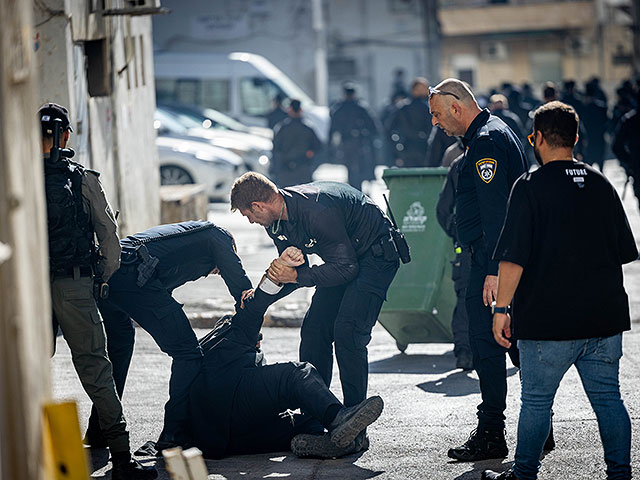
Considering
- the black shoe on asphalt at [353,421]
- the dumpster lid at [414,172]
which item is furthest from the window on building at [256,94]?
the black shoe on asphalt at [353,421]

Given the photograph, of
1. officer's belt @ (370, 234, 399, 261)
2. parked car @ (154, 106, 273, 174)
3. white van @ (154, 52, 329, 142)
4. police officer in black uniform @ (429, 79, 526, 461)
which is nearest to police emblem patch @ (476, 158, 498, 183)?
police officer in black uniform @ (429, 79, 526, 461)

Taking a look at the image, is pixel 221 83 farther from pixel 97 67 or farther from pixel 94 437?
pixel 94 437

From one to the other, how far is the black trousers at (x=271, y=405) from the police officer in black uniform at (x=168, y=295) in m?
0.27

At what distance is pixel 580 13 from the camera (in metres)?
46.8

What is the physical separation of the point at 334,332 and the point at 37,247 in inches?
113

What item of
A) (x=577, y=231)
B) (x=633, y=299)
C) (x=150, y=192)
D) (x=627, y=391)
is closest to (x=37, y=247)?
(x=577, y=231)

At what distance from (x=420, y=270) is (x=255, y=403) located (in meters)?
2.41

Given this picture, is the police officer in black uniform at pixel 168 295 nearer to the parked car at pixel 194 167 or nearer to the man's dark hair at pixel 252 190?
the man's dark hair at pixel 252 190

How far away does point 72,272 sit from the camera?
5086 mm

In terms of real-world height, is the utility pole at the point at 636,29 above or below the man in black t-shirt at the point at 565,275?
above

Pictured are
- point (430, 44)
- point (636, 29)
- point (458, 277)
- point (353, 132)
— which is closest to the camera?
point (458, 277)

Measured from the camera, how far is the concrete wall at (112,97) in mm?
8898

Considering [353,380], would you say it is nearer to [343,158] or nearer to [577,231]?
[577,231]

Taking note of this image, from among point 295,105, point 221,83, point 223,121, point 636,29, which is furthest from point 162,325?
Result: point 636,29
